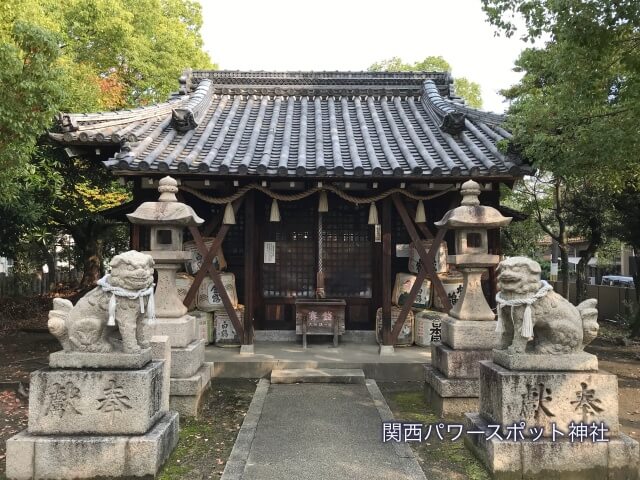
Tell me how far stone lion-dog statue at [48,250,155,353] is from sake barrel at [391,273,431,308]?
637 centimetres

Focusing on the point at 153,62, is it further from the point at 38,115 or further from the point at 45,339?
the point at 38,115

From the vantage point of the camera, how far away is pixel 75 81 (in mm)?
13305

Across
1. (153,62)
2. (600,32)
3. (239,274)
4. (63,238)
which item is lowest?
(239,274)

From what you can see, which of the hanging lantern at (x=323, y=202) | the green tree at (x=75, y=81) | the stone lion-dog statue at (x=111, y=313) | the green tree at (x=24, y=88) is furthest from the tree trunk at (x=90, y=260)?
the stone lion-dog statue at (x=111, y=313)

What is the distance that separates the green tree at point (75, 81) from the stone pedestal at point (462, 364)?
7.01 m

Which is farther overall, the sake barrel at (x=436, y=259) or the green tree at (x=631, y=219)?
the green tree at (x=631, y=219)

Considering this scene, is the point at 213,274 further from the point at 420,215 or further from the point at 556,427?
the point at 556,427

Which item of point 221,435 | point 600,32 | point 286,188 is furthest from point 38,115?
point 600,32

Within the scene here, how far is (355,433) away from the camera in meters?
5.64

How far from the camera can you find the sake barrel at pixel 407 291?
983 centimetres

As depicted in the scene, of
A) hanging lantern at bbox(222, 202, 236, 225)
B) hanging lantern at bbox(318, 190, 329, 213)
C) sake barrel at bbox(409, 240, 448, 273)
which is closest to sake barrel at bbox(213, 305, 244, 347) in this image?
hanging lantern at bbox(222, 202, 236, 225)

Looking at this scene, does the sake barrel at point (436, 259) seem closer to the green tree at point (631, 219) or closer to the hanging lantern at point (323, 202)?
the hanging lantern at point (323, 202)

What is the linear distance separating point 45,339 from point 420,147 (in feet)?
35.8

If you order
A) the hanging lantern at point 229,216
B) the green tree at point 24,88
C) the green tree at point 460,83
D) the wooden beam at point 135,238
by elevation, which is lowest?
the wooden beam at point 135,238
